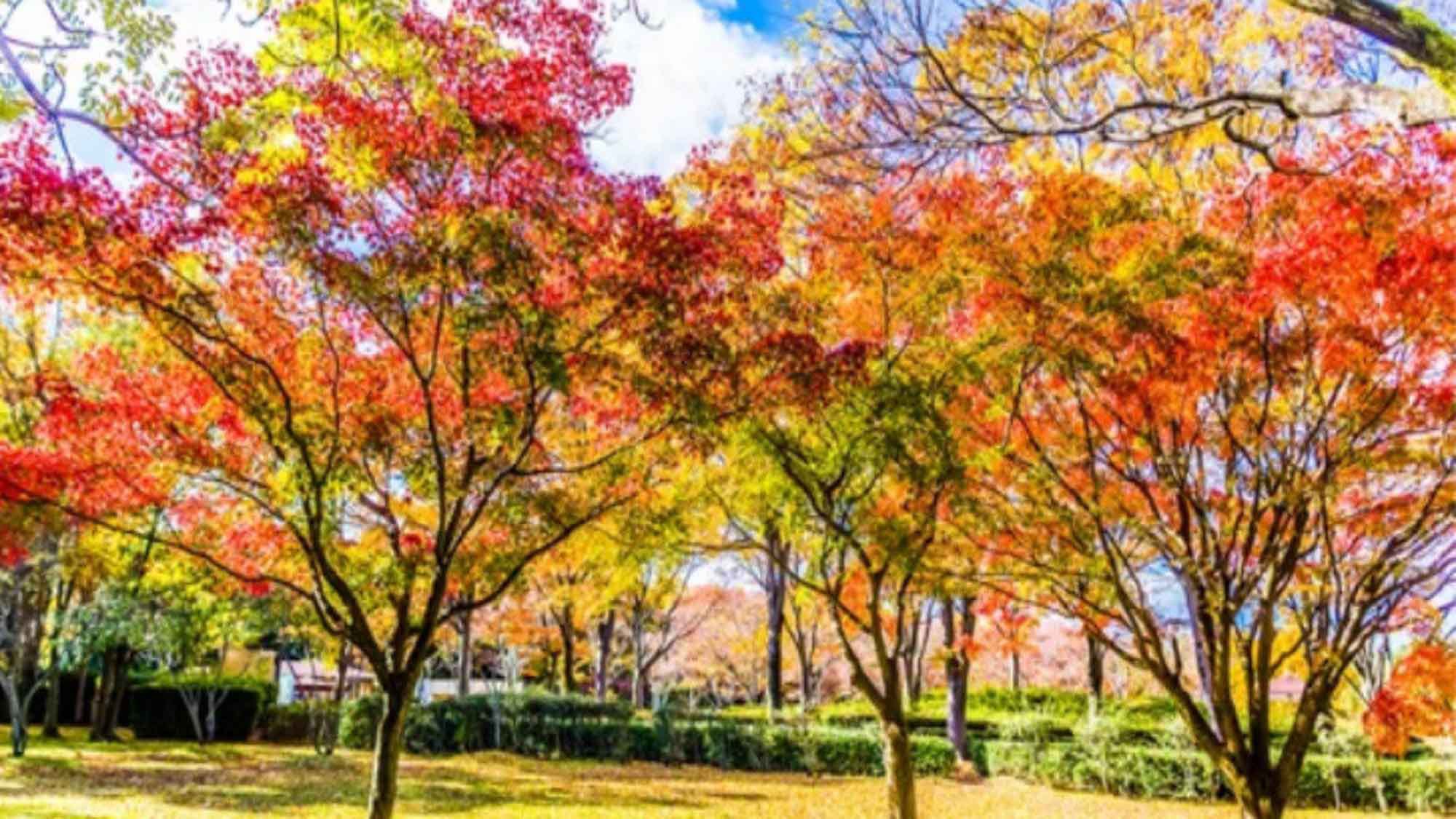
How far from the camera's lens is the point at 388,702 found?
24.3 feet

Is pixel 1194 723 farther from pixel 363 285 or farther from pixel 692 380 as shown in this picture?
pixel 363 285

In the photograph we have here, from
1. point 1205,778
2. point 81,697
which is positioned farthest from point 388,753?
point 81,697

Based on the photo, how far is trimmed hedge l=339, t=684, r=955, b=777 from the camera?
18438 mm

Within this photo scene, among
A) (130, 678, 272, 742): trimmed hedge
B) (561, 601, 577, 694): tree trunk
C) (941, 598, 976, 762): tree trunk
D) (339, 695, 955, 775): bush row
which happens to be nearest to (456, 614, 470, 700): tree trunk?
(339, 695, 955, 775): bush row

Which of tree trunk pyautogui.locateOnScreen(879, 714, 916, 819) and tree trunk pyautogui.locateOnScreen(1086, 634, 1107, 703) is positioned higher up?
tree trunk pyautogui.locateOnScreen(1086, 634, 1107, 703)

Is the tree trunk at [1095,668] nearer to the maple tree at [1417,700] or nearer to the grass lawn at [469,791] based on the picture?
the grass lawn at [469,791]

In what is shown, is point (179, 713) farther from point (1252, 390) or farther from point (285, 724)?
point (1252, 390)

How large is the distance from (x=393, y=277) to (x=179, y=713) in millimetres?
22590

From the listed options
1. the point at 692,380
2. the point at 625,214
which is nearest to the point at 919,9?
the point at 625,214

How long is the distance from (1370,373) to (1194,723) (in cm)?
307

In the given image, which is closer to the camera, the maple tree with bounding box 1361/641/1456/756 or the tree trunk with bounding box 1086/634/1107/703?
the maple tree with bounding box 1361/641/1456/756

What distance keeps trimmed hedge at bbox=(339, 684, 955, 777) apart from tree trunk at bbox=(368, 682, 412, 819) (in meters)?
12.1

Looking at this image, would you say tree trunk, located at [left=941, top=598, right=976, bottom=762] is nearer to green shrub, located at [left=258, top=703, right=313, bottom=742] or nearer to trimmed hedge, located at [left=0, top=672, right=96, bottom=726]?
green shrub, located at [left=258, top=703, right=313, bottom=742]

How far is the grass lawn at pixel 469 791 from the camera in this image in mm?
11445
